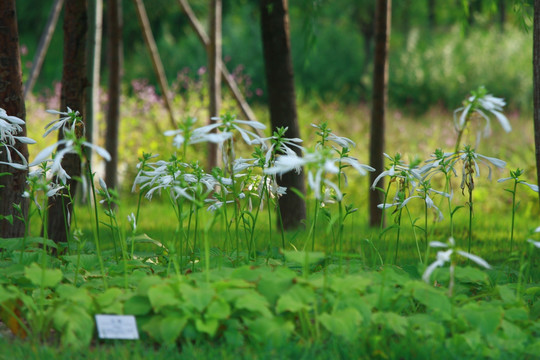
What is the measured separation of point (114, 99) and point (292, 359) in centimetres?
520

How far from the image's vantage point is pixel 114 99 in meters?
6.75

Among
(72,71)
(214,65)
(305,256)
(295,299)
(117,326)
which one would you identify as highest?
Answer: (214,65)

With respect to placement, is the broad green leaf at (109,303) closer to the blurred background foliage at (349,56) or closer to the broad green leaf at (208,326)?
the broad green leaf at (208,326)

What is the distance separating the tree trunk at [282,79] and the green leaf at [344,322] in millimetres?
2492

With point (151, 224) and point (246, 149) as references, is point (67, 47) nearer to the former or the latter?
point (151, 224)

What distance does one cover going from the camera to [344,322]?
208cm

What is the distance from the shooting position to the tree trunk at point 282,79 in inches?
183

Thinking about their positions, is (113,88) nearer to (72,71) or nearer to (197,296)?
(72,71)

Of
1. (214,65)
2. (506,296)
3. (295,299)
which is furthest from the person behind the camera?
(214,65)

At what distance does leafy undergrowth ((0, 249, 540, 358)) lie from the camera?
211cm

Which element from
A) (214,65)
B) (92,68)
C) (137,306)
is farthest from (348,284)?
(214,65)

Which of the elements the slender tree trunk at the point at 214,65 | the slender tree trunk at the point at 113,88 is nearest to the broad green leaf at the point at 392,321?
the slender tree trunk at the point at 214,65

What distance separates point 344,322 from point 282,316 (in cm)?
29

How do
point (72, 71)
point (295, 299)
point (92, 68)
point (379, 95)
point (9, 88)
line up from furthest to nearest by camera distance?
point (92, 68)
point (379, 95)
point (72, 71)
point (9, 88)
point (295, 299)
